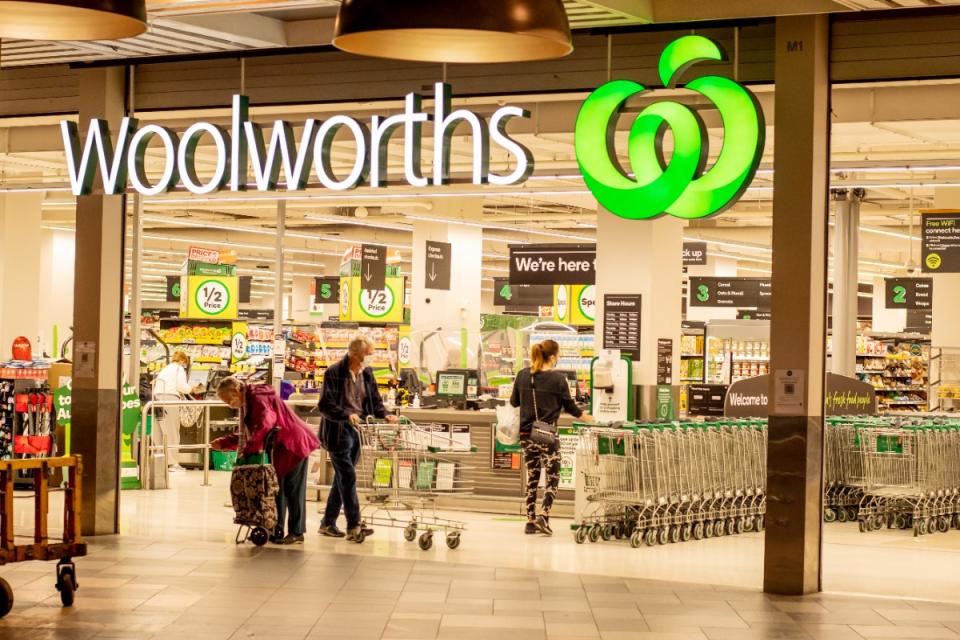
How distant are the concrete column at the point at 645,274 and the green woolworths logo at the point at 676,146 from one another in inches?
254

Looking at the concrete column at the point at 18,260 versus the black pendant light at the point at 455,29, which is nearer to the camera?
the black pendant light at the point at 455,29

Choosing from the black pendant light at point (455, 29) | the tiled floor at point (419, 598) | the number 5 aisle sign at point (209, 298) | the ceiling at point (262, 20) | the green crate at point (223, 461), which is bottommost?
the green crate at point (223, 461)

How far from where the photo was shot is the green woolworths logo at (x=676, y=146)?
8758 mm

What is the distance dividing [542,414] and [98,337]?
3.80 metres

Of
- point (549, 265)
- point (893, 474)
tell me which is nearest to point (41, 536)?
point (893, 474)

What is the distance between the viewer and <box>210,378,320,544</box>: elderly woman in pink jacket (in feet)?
34.6

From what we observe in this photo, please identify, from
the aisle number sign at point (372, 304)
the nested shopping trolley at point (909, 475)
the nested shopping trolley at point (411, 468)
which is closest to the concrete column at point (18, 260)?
the aisle number sign at point (372, 304)

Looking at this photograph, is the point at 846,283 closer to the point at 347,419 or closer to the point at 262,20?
the point at 347,419

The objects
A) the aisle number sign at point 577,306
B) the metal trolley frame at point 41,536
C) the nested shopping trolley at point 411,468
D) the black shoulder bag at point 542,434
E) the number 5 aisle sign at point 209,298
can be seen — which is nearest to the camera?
the metal trolley frame at point 41,536

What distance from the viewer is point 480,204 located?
23500mm

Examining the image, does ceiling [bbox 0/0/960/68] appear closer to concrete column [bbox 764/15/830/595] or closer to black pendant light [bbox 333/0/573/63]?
concrete column [bbox 764/15/830/595]

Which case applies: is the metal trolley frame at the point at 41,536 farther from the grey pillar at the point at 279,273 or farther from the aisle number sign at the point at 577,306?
the aisle number sign at the point at 577,306

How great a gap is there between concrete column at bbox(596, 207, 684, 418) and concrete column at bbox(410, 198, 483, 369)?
6.81 m

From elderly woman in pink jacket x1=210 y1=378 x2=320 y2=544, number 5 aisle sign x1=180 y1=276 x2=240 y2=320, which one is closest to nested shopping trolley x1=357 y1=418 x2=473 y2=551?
elderly woman in pink jacket x1=210 y1=378 x2=320 y2=544
